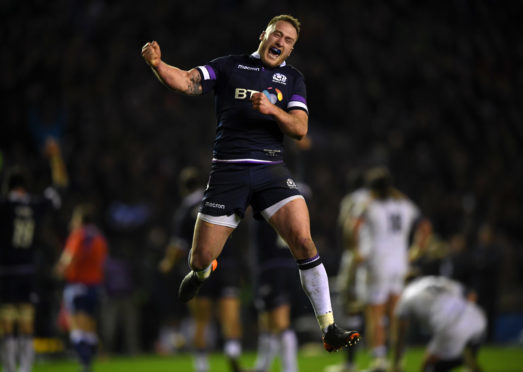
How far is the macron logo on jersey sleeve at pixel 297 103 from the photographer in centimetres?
593

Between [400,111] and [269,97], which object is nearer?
[269,97]

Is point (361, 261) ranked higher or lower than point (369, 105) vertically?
lower

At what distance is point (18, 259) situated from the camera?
10133 mm

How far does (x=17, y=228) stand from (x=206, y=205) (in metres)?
4.84

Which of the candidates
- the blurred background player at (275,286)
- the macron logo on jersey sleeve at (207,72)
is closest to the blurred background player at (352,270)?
the blurred background player at (275,286)

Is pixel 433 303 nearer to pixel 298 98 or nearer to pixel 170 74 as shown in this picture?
pixel 298 98

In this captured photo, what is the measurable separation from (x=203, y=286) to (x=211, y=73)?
16.0 ft

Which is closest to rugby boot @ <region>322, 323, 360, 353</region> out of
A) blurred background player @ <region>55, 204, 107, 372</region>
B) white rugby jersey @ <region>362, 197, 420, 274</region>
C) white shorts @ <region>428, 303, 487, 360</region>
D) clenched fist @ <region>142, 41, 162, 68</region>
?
clenched fist @ <region>142, 41, 162, 68</region>

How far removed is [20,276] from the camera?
10086 mm

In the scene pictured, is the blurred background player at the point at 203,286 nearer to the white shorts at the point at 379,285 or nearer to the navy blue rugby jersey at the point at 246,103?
the white shorts at the point at 379,285

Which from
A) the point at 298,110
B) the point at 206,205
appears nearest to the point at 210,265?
the point at 206,205

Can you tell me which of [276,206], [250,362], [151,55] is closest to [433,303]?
[276,206]

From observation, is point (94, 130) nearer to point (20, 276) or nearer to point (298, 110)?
point (20, 276)

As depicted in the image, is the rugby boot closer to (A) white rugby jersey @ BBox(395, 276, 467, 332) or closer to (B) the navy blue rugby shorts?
(B) the navy blue rugby shorts
